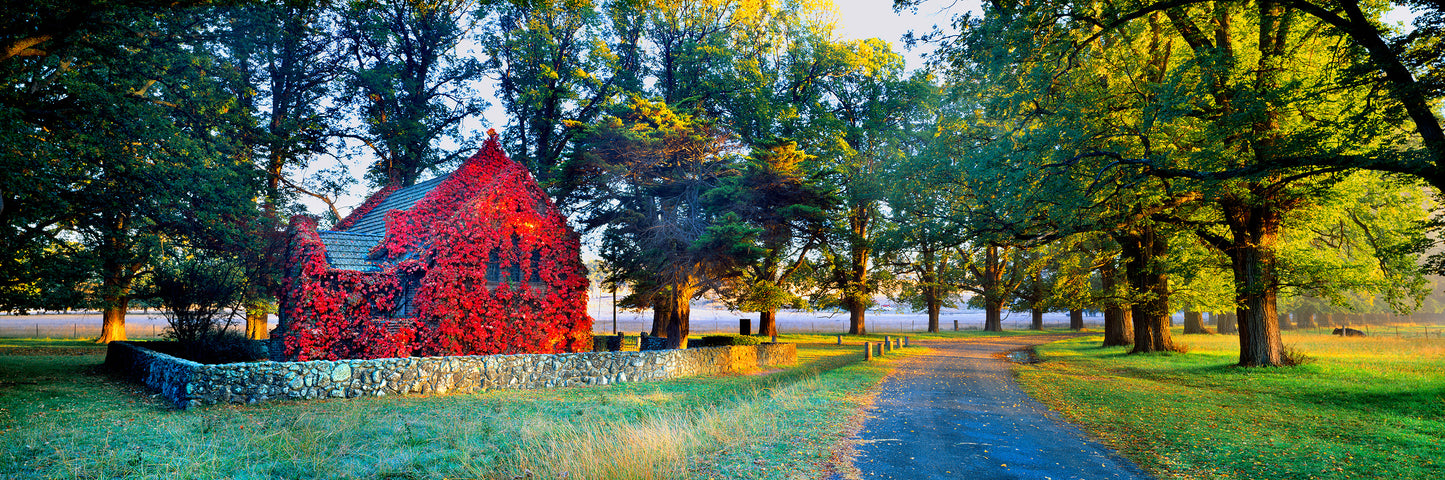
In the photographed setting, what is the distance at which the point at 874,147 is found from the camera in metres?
36.8

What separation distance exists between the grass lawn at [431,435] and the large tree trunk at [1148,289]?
15.1 meters

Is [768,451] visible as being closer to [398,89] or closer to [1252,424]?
[1252,424]

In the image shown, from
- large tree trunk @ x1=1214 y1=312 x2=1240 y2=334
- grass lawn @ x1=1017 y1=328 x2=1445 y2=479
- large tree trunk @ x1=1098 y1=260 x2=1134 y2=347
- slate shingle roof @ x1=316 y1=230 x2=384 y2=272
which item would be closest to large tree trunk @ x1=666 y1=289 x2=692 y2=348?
slate shingle roof @ x1=316 y1=230 x2=384 y2=272

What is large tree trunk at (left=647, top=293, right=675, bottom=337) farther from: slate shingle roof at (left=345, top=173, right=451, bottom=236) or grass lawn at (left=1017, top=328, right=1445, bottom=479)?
grass lawn at (left=1017, top=328, right=1445, bottom=479)

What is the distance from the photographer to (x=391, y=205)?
20.9m

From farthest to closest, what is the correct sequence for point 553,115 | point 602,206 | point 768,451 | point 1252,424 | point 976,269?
point 976,269, point 553,115, point 602,206, point 1252,424, point 768,451

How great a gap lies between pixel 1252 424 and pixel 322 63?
122ft

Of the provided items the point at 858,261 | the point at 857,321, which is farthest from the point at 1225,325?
the point at 858,261

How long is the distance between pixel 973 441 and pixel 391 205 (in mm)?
19047

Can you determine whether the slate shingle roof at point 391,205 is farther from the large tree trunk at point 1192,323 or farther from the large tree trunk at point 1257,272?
the large tree trunk at point 1192,323

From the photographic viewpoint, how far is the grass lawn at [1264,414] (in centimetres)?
773

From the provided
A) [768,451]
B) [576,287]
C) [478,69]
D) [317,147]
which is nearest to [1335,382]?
[768,451]

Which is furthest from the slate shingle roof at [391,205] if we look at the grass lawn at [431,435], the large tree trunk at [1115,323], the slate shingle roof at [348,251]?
the large tree trunk at [1115,323]

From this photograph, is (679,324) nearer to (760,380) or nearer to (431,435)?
(760,380)
